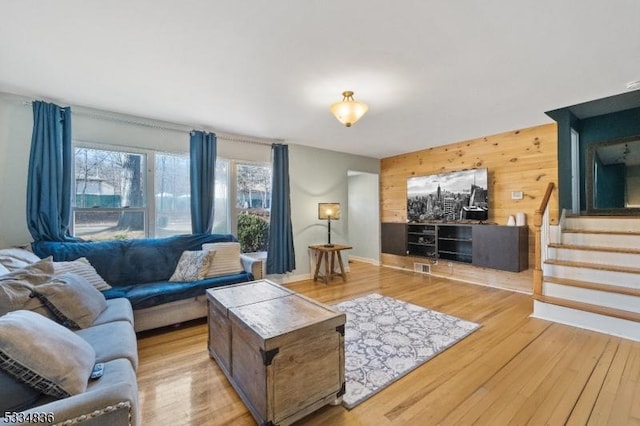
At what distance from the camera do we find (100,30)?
184 cm

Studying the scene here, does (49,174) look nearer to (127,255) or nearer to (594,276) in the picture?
(127,255)

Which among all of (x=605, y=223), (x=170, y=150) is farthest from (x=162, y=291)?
(x=605, y=223)

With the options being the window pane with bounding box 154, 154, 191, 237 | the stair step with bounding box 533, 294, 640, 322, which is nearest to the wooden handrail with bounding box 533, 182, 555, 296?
the stair step with bounding box 533, 294, 640, 322

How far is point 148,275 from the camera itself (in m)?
3.11

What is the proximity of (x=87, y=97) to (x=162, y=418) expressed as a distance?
3.16 meters

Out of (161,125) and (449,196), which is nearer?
(161,125)

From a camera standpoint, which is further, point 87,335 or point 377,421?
point 87,335

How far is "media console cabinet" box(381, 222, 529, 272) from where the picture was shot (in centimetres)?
387

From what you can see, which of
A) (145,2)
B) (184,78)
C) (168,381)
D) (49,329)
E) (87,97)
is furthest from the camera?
(87,97)

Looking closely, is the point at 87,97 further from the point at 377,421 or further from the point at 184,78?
the point at 377,421

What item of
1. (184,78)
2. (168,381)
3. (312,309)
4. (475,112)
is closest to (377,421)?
(312,309)

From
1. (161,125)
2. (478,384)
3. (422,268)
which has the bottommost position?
(478,384)

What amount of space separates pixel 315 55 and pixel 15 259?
2961 mm

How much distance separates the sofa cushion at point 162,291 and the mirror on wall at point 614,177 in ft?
16.3
